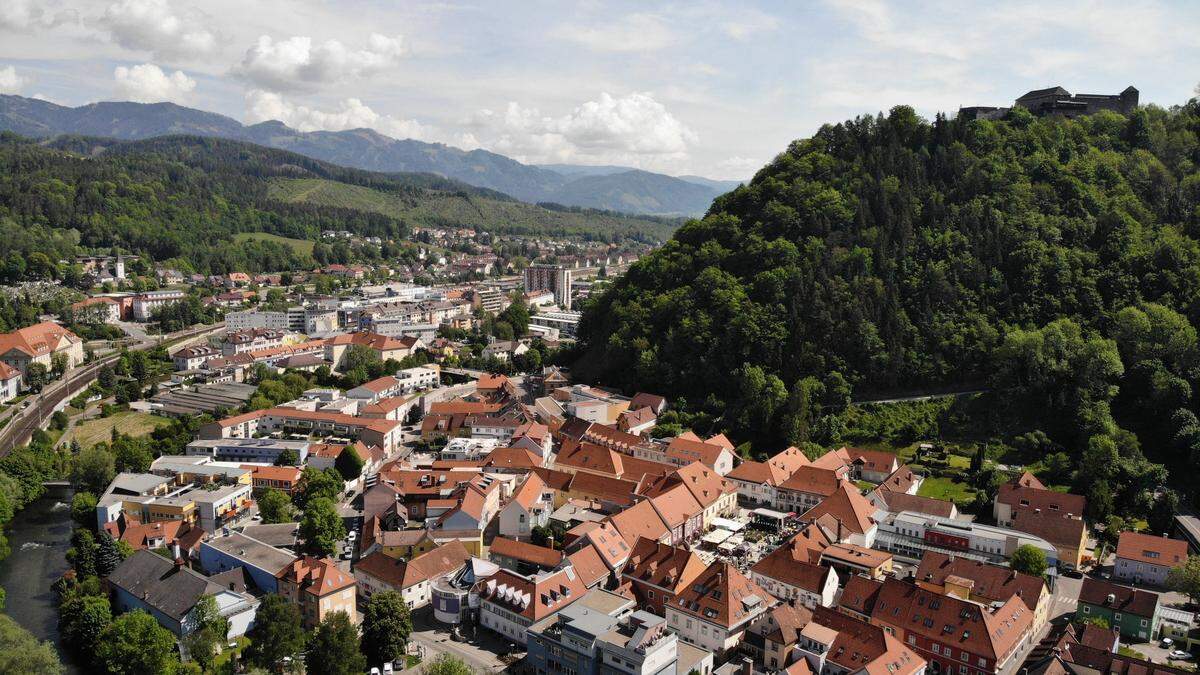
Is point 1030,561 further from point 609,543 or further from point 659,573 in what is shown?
point 609,543

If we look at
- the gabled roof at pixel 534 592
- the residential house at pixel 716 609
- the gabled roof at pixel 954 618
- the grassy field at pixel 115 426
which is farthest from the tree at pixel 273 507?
the gabled roof at pixel 954 618

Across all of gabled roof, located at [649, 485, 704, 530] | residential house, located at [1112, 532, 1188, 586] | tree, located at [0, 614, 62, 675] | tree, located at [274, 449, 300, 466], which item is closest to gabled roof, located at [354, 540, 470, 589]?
gabled roof, located at [649, 485, 704, 530]

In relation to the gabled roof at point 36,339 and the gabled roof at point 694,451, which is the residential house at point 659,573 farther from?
the gabled roof at point 36,339

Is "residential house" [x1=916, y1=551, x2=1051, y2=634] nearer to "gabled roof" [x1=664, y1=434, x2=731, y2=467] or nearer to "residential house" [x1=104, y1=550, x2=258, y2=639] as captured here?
"gabled roof" [x1=664, y1=434, x2=731, y2=467]

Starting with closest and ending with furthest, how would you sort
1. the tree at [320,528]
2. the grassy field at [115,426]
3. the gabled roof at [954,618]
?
the gabled roof at [954,618] < the tree at [320,528] < the grassy field at [115,426]

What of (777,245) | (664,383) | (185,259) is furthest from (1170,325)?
(185,259)
